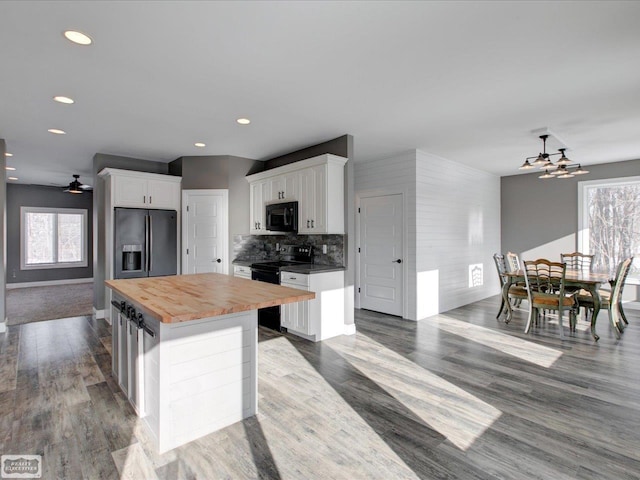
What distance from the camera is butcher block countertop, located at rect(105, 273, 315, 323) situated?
6.27 feet

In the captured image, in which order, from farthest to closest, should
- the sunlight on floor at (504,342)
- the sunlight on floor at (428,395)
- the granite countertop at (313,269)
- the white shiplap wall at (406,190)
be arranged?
the white shiplap wall at (406,190) < the granite countertop at (313,269) < the sunlight on floor at (504,342) < the sunlight on floor at (428,395)

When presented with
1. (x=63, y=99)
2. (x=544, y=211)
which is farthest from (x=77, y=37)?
(x=544, y=211)

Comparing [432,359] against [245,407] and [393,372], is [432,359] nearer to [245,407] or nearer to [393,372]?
[393,372]

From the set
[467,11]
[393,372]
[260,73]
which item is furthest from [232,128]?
[393,372]

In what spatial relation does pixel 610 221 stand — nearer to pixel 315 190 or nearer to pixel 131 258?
pixel 315 190

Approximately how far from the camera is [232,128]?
167 inches

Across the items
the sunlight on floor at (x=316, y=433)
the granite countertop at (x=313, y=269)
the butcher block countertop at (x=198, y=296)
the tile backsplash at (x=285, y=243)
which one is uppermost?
the tile backsplash at (x=285, y=243)

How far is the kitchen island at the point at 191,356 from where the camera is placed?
206cm

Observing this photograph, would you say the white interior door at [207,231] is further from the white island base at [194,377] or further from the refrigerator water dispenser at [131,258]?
the white island base at [194,377]

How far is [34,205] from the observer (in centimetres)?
881

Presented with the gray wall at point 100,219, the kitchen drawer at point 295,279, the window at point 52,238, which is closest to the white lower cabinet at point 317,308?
the kitchen drawer at point 295,279

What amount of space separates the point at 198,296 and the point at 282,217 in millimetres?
2839

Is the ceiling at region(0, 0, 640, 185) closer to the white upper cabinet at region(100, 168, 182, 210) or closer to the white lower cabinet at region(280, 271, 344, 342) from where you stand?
the white upper cabinet at region(100, 168, 182, 210)

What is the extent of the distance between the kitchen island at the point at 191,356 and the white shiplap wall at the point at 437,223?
128 inches
